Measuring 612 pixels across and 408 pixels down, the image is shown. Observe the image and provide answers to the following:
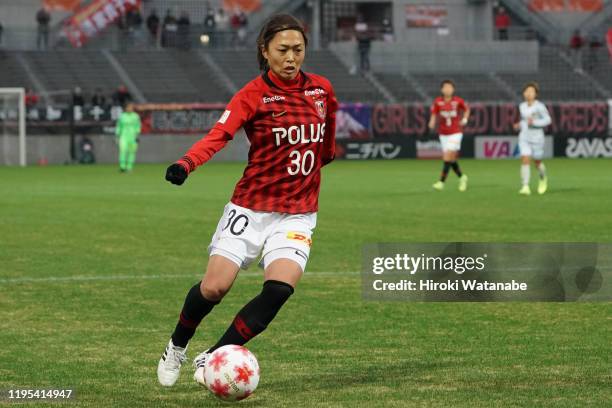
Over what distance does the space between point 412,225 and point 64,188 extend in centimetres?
1253

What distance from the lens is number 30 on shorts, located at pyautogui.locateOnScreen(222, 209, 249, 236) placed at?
24.0ft

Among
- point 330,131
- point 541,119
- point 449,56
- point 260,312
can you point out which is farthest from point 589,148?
point 260,312

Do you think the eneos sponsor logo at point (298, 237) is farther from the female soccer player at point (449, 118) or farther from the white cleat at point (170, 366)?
the female soccer player at point (449, 118)

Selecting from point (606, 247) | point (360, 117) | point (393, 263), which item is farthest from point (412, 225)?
point (360, 117)

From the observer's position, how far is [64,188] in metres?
29.4

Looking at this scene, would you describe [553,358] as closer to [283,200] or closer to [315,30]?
[283,200]

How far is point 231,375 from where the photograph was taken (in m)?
6.83

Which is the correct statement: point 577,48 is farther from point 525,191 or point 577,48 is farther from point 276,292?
point 276,292

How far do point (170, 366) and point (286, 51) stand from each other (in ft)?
5.85

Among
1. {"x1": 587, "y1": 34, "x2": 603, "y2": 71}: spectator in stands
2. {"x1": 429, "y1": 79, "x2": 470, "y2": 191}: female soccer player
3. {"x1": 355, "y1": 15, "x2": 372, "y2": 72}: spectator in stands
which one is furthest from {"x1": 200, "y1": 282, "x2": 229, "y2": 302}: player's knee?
{"x1": 587, "y1": 34, "x2": 603, "y2": 71}: spectator in stands

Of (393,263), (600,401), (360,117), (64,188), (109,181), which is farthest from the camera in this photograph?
(360,117)

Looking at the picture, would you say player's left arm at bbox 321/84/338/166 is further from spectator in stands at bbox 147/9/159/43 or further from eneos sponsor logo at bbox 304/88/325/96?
spectator in stands at bbox 147/9/159/43

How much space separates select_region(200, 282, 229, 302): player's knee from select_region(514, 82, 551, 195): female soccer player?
19.1 metres

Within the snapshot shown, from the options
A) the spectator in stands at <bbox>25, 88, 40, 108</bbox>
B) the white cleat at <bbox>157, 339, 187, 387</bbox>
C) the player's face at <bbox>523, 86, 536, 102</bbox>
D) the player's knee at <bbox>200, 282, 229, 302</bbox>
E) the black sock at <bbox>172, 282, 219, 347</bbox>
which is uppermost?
the player's knee at <bbox>200, 282, 229, 302</bbox>
